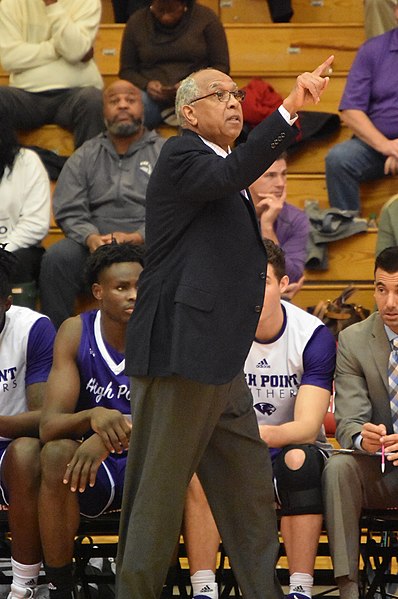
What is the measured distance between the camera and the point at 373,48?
611cm

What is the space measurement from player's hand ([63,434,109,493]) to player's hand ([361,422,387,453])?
2.59ft

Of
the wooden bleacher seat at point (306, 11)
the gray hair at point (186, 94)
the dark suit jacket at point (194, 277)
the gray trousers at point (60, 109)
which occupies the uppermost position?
the wooden bleacher seat at point (306, 11)

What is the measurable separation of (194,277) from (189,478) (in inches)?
21.3

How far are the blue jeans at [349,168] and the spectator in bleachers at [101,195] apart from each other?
893mm

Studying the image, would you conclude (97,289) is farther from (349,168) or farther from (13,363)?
(349,168)

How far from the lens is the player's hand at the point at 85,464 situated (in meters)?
3.53

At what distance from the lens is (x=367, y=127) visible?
589cm

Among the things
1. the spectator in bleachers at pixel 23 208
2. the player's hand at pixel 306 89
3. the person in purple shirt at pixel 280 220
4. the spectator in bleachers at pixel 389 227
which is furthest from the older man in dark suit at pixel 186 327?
the spectator in bleachers at pixel 23 208

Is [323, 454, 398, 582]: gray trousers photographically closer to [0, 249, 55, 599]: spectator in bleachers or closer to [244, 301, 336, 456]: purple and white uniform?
[244, 301, 336, 456]: purple and white uniform

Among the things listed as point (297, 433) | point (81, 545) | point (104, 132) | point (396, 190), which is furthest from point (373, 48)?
point (81, 545)

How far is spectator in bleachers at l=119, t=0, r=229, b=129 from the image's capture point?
21.5ft

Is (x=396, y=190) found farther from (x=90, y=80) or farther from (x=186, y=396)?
(x=186, y=396)

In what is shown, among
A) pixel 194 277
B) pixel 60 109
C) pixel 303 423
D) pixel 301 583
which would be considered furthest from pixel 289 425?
pixel 60 109

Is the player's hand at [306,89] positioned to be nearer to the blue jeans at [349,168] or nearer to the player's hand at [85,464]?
the player's hand at [85,464]
